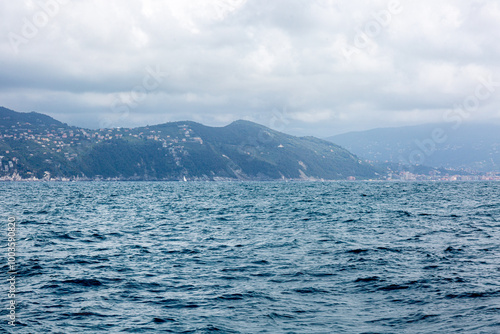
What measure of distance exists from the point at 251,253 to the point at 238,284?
8.78 meters

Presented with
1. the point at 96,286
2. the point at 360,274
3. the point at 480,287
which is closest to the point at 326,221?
the point at 360,274

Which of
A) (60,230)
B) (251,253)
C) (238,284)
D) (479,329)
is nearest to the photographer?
(479,329)

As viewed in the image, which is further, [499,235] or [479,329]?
[499,235]

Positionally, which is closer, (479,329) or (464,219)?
(479,329)

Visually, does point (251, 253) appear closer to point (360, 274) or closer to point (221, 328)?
point (360, 274)

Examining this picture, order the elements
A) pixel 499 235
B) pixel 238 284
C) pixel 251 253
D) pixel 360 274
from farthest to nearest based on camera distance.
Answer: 1. pixel 499 235
2. pixel 251 253
3. pixel 360 274
4. pixel 238 284

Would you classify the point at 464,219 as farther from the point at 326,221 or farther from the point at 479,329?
the point at 479,329

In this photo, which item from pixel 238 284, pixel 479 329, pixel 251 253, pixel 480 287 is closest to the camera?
pixel 479 329

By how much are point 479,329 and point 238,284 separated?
1120 cm

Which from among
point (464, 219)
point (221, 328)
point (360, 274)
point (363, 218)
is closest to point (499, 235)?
point (464, 219)

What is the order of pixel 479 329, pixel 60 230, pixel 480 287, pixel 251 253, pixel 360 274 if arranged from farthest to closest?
pixel 60 230 < pixel 251 253 < pixel 360 274 < pixel 480 287 < pixel 479 329

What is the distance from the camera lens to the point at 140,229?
4606cm

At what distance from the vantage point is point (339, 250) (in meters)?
31.7

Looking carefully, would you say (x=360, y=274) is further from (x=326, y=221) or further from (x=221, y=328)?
(x=326, y=221)
